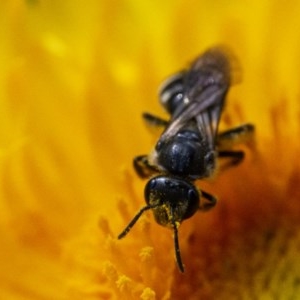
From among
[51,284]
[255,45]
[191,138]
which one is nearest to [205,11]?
[255,45]

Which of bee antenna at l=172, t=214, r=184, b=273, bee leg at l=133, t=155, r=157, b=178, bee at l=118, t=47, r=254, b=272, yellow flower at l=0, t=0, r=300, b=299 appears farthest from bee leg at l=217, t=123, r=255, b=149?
bee antenna at l=172, t=214, r=184, b=273

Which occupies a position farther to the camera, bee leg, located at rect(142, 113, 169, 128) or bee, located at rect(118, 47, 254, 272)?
bee leg, located at rect(142, 113, 169, 128)

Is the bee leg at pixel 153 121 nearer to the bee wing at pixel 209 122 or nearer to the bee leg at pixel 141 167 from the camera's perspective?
the bee leg at pixel 141 167

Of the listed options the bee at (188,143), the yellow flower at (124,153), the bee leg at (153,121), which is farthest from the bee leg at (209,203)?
the bee leg at (153,121)

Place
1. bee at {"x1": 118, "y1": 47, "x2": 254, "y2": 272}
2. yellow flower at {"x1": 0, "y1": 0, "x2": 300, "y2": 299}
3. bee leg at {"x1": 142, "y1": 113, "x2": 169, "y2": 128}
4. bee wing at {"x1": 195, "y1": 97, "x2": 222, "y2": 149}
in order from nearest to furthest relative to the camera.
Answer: bee at {"x1": 118, "y1": 47, "x2": 254, "y2": 272} → bee wing at {"x1": 195, "y1": 97, "x2": 222, "y2": 149} → yellow flower at {"x1": 0, "y1": 0, "x2": 300, "y2": 299} → bee leg at {"x1": 142, "y1": 113, "x2": 169, "y2": 128}

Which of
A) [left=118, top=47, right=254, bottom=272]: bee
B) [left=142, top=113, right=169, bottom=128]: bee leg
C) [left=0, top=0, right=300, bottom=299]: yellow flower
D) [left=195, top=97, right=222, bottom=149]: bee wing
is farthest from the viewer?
[left=142, top=113, right=169, bottom=128]: bee leg

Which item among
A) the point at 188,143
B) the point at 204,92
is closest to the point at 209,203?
the point at 188,143

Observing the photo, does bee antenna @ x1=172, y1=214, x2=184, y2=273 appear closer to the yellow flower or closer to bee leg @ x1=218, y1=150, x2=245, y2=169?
the yellow flower
